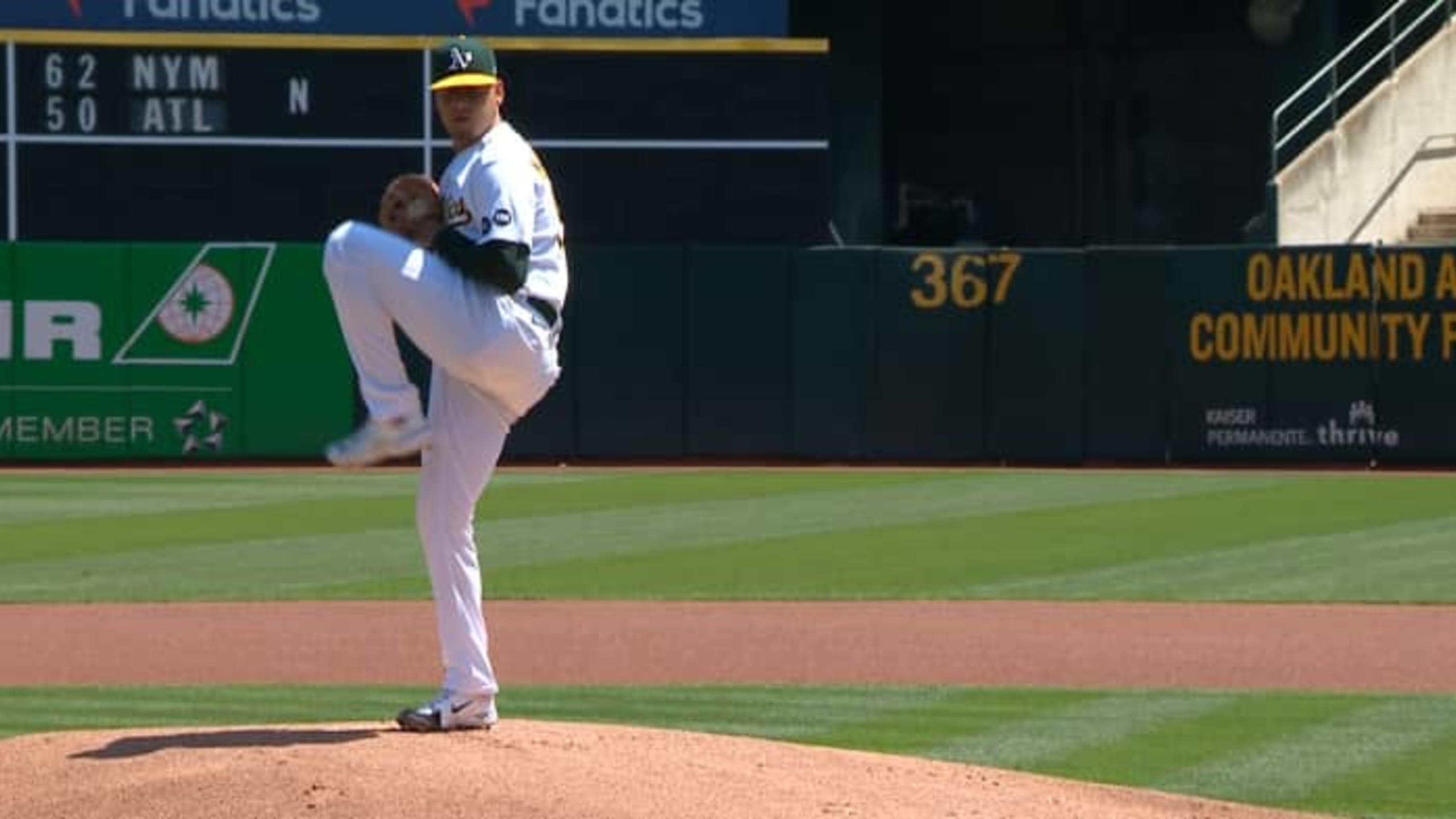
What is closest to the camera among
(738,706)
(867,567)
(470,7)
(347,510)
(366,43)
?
(738,706)

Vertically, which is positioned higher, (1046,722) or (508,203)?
(508,203)

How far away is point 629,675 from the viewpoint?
12.2 m

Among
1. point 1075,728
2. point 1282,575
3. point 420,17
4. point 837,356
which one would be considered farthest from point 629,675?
point 420,17

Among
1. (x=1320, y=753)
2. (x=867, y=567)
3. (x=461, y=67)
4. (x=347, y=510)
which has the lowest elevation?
(x=1320, y=753)

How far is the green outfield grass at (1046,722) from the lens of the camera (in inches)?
364

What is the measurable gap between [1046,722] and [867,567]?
6008 mm

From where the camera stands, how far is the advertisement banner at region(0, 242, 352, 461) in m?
24.7

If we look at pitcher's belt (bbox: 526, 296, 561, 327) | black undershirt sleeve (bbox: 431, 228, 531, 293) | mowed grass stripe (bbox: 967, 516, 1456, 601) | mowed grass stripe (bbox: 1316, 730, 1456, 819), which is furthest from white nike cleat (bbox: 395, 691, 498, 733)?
mowed grass stripe (bbox: 967, 516, 1456, 601)

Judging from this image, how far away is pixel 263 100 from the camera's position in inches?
965

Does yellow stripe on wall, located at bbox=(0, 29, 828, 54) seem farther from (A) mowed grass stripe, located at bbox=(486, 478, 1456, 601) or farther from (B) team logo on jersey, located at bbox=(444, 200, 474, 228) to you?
(B) team logo on jersey, located at bbox=(444, 200, 474, 228)

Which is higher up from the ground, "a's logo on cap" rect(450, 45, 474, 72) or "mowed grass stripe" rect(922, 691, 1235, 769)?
"a's logo on cap" rect(450, 45, 474, 72)

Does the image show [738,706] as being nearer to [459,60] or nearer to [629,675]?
[629,675]

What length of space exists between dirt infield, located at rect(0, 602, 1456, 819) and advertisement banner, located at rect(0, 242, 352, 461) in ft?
33.8

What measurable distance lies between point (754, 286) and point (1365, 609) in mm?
11311
